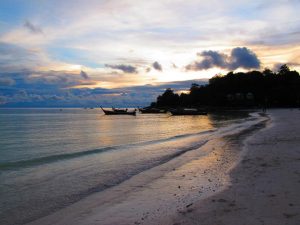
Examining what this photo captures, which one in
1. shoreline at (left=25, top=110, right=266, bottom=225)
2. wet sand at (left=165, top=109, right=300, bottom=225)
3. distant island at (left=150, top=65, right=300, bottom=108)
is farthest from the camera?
distant island at (left=150, top=65, right=300, bottom=108)

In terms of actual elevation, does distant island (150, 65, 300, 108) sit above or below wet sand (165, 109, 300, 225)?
above

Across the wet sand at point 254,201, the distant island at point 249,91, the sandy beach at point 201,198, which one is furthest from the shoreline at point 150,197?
the distant island at point 249,91

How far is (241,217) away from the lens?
7359 mm

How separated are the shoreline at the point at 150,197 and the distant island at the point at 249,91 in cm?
14236

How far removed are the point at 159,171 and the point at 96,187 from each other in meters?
3.57

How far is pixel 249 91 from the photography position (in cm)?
16788

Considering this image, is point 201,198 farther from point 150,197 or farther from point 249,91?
point 249,91

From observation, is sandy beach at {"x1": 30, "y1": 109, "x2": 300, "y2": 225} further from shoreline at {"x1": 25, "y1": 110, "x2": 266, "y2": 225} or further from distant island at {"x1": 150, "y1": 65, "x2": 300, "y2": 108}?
distant island at {"x1": 150, "y1": 65, "x2": 300, "y2": 108}

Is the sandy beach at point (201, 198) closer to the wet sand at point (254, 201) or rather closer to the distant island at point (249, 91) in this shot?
the wet sand at point (254, 201)

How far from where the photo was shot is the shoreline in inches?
325

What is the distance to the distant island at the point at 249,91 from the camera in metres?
150

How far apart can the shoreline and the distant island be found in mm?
142361

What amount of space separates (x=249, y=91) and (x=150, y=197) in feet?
542

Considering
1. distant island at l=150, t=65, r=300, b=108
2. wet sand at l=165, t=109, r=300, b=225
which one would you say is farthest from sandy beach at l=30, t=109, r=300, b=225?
distant island at l=150, t=65, r=300, b=108
